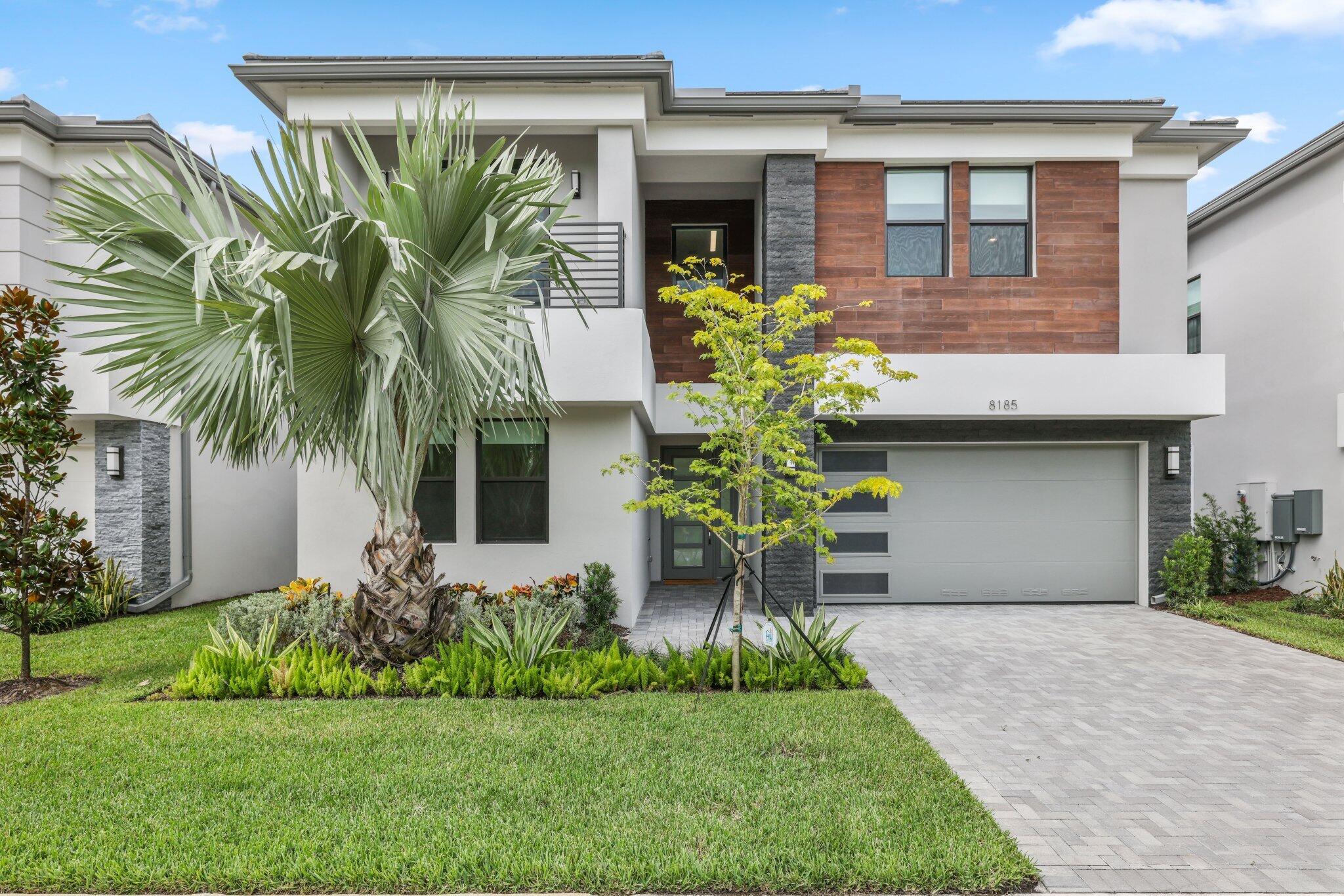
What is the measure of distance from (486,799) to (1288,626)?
1120cm

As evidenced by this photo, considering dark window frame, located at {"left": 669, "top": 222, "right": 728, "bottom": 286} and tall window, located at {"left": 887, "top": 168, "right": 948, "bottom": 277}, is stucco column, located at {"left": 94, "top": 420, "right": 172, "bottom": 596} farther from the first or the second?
tall window, located at {"left": 887, "top": 168, "right": 948, "bottom": 277}

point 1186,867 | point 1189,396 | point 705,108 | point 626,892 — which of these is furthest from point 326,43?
point 1189,396

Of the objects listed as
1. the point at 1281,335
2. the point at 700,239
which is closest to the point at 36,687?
the point at 700,239

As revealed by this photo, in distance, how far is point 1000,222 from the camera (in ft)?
37.8

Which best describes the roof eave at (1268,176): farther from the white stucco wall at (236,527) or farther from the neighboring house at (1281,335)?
the white stucco wall at (236,527)

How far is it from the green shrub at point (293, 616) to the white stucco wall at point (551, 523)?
4.39ft

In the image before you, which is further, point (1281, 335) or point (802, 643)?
point (1281, 335)

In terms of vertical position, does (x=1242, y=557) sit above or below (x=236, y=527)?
below

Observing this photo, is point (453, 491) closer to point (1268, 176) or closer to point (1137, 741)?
point (1137, 741)

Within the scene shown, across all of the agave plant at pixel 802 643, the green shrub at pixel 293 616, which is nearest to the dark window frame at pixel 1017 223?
the agave plant at pixel 802 643

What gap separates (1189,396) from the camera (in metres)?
11.0

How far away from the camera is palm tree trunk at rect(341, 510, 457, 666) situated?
660 cm

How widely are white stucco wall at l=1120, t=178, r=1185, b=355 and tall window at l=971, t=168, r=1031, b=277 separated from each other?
162 centimetres

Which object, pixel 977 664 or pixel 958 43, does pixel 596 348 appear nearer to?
pixel 977 664
